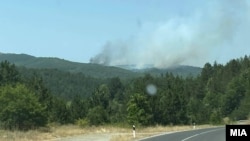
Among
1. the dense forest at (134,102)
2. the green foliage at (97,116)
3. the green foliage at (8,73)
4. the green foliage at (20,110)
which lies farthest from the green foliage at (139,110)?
the green foliage at (20,110)

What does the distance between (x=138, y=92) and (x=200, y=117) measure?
3532 centimetres

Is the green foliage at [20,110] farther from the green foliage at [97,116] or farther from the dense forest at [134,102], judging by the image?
the green foliage at [97,116]

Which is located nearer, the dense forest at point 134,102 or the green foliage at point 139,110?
the dense forest at point 134,102

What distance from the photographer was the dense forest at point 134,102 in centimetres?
4775

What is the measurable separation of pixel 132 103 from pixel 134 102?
391mm

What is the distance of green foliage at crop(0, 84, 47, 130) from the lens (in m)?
46.3

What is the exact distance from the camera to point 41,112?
48812 mm

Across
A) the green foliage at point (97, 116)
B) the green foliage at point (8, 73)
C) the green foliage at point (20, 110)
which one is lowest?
the green foliage at point (97, 116)

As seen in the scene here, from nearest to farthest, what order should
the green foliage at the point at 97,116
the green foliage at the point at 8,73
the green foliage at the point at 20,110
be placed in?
the green foliage at the point at 20,110 → the green foliage at the point at 8,73 → the green foliage at the point at 97,116

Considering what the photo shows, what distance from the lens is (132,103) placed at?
82.2m

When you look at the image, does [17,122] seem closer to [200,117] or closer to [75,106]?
[75,106]

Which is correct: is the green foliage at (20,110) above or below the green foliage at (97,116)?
above

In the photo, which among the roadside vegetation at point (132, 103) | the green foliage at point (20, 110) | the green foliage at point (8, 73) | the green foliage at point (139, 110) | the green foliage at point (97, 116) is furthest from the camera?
the green foliage at point (97, 116)

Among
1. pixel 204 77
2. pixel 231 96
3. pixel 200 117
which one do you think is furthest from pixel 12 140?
pixel 204 77
